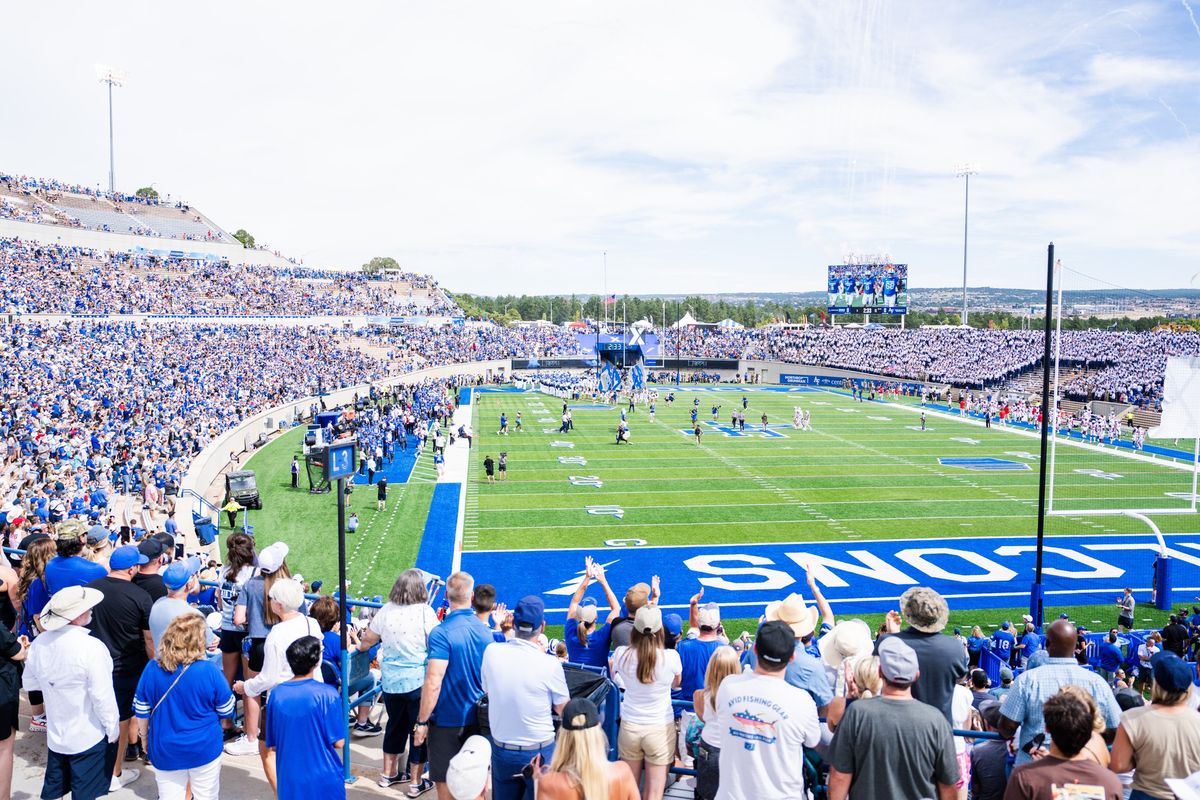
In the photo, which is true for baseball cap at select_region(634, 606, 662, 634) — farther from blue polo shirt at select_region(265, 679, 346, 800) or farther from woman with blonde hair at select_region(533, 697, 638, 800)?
blue polo shirt at select_region(265, 679, 346, 800)

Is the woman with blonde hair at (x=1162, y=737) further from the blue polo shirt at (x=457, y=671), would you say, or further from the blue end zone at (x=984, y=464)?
the blue end zone at (x=984, y=464)

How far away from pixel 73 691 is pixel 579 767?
326 cm

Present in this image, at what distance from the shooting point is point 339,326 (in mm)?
62906

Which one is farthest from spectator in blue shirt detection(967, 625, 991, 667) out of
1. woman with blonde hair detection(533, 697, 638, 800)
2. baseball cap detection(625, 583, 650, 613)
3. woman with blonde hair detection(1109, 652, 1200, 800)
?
woman with blonde hair detection(533, 697, 638, 800)

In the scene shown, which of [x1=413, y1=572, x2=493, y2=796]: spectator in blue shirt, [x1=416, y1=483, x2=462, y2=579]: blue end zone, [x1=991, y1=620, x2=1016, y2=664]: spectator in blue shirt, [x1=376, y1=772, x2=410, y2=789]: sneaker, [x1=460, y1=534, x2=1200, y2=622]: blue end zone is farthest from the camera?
[x1=416, y1=483, x2=462, y2=579]: blue end zone

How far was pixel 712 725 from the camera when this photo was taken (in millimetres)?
4734

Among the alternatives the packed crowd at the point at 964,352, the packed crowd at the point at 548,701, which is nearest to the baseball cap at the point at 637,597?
the packed crowd at the point at 548,701

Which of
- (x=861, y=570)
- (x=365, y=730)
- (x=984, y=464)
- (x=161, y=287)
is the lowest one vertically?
(x=861, y=570)

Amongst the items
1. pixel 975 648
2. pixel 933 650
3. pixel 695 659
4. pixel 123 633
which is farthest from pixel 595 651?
pixel 975 648

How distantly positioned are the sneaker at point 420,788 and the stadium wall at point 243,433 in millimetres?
15006

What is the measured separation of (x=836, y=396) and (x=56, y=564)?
180 ft

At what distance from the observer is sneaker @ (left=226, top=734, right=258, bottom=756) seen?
243 inches

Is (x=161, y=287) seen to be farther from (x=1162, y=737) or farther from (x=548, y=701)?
(x=1162, y=737)

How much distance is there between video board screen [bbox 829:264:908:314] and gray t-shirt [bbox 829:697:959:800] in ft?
264
